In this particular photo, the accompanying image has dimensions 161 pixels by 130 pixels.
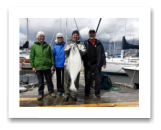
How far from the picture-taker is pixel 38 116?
2.25 m

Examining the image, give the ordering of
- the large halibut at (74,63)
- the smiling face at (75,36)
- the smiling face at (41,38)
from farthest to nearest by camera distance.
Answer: the smiling face at (41,38)
the smiling face at (75,36)
the large halibut at (74,63)

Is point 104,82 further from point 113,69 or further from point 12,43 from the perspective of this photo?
point 113,69

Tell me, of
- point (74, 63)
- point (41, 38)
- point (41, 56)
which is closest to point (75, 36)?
point (74, 63)

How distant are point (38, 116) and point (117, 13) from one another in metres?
3.07

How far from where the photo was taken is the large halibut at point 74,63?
102 inches

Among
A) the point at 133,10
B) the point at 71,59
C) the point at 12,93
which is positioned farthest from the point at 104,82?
the point at 12,93

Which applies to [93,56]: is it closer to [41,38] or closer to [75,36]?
[75,36]

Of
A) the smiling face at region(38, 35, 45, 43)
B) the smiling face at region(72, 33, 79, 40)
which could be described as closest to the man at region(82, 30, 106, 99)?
the smiling face at region(72, 33, 79, 40)

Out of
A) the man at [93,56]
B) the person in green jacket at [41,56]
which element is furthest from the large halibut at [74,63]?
the person in green jacket at [41,56]

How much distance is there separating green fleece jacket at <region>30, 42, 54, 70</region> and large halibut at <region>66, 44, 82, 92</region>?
69 cm

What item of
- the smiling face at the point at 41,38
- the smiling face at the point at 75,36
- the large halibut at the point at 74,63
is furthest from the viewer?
the smiling face at the point at 41,38

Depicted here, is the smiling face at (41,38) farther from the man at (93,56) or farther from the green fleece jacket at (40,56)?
the man at (93,56)

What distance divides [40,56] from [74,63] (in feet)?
3.24

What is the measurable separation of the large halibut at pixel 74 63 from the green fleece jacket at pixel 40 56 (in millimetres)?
689
